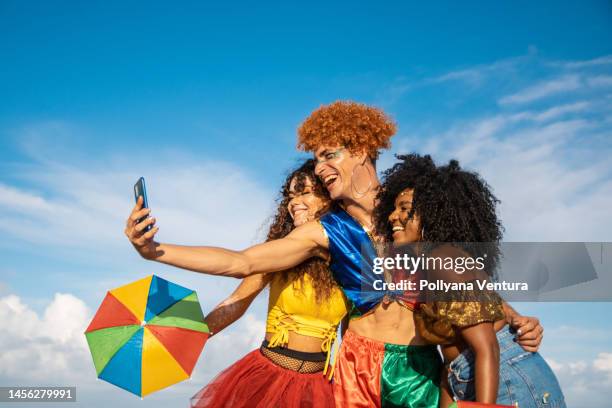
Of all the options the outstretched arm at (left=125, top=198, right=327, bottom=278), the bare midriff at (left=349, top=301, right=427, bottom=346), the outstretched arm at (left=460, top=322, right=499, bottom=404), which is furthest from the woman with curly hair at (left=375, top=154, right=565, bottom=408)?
the outstretched arm at (left=125, top=198, right=327, bottom=278)

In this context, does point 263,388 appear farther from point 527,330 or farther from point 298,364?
point 527,330

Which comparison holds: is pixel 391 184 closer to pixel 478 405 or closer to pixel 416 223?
pixel 416 223

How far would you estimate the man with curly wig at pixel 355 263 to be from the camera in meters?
3.96

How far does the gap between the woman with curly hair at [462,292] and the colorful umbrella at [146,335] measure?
1443 mm

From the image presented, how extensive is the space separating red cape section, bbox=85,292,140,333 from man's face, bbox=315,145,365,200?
1617mm

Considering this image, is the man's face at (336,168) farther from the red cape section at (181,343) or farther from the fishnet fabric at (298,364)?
the red cape section at (181,343)

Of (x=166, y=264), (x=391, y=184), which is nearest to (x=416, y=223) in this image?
(x=391, y=184)

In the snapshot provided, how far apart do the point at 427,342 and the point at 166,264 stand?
5.51 ft

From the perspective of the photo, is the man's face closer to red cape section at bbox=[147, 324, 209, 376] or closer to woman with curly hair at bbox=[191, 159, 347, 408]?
woman with curly hair at bbox=[191, 159, 347, 408]

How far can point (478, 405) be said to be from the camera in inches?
122

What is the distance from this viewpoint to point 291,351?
442cm

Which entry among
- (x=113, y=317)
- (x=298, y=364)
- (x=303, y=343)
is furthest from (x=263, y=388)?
(x=113, y=317)

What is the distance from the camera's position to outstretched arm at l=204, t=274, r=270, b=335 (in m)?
4.73

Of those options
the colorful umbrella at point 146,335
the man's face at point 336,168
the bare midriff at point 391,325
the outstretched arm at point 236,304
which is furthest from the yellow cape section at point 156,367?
the man's face at point 336,168
